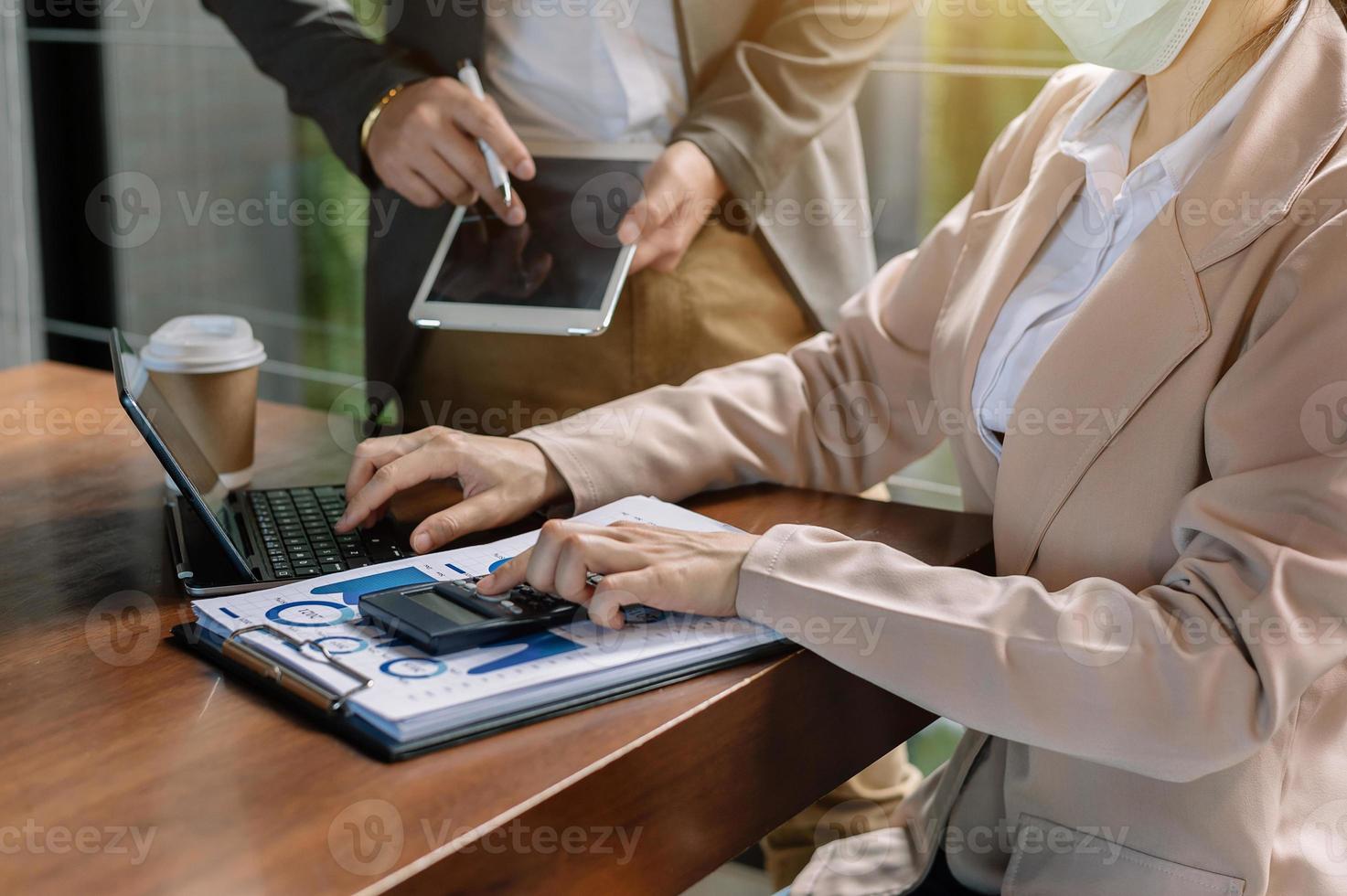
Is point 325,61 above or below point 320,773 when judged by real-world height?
above

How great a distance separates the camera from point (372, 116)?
1512 millimetres

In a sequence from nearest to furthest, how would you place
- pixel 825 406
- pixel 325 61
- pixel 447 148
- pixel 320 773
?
pixel 320 773 < pixel 825 406 < pixel 447 148 < pixel 325 61

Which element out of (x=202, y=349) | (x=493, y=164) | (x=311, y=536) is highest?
(x=493, y=164)

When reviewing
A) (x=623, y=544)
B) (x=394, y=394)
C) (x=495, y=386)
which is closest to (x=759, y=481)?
(x=623, y=544)

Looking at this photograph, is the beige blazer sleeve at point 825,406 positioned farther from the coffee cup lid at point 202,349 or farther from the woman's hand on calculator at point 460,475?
the coffee cup lid at point 202,349

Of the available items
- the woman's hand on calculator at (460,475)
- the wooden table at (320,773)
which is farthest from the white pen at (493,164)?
the wooden table at (320,773)

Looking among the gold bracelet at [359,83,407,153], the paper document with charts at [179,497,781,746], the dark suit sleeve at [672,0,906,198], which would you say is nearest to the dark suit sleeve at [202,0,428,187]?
the gold bracelet at [359,83,407,153]

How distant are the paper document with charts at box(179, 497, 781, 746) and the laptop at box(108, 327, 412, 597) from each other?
50 mm

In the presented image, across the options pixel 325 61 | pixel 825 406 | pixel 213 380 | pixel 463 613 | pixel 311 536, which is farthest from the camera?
pixel 325 61

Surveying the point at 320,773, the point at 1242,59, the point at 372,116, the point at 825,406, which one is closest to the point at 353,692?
the point at 320,773

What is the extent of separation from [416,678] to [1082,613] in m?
0.43

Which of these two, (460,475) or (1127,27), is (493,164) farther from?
(1127,27)

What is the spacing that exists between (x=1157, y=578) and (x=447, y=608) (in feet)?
1.65

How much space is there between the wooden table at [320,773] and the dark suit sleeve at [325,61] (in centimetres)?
66
